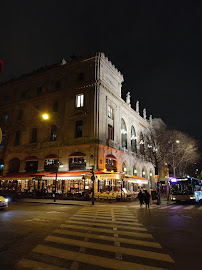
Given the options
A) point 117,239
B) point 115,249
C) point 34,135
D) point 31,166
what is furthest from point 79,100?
point 115,249

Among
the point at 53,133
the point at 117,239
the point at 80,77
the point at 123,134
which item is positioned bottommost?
the point at 117,239

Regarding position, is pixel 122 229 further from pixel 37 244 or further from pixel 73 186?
pixel 73 186

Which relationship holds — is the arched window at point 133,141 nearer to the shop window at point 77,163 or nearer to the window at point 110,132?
the window at point 110,132

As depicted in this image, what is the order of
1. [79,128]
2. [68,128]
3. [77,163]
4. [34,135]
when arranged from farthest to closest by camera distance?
[34,135]
[68,128]
[79,128]
[77,163]

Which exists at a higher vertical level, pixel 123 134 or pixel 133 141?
pixel 123 134

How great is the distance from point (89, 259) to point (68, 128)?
26.6 m

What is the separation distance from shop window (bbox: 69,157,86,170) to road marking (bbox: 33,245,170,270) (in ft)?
73.0

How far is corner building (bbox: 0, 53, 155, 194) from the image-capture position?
93.5 ft

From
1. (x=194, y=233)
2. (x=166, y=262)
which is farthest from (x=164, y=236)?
(x=166, y=262)

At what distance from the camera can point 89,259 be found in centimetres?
523

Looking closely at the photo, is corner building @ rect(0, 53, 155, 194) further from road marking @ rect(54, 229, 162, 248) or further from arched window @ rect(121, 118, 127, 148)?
road marking @ rect(54, 229, 162, 248)

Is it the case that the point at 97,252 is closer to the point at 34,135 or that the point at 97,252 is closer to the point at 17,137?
the point at 34,135

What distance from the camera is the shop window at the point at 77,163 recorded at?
28.4 metres

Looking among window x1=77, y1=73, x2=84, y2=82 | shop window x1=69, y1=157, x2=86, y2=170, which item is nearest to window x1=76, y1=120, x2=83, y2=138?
shop window x1=69, y1=157, x2=86, y2=170
